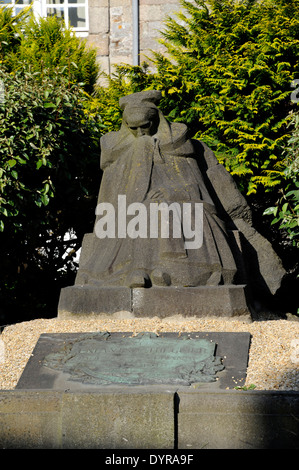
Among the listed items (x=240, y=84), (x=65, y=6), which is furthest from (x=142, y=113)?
(x=65, y=6)

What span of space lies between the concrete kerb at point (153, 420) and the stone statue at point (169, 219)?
5.49ft

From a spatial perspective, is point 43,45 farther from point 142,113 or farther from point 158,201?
point 158,201

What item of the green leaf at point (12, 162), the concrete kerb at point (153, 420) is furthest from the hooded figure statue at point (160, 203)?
the concrete kerb at point (153, 420)

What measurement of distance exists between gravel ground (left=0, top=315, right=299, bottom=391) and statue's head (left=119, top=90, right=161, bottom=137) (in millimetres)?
1993

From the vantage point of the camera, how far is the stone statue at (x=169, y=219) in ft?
18.4

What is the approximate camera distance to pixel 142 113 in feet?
20.8

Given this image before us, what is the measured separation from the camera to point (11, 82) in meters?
7.26

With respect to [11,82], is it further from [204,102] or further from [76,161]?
[204,102]

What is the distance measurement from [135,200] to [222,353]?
6.47ft

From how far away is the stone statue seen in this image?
220 inches

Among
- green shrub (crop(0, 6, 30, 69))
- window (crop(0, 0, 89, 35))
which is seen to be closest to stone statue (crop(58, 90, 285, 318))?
green shrub (crop(0, 6, 30, 69))

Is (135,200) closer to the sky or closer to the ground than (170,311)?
closer to the sky

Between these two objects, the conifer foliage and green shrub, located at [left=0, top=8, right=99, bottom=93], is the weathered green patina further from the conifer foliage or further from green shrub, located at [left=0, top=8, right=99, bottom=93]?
green shrub, located at [left=0, top=8, right=99, bottom=93]

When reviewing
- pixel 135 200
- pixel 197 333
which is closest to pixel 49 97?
pixel 135 200
